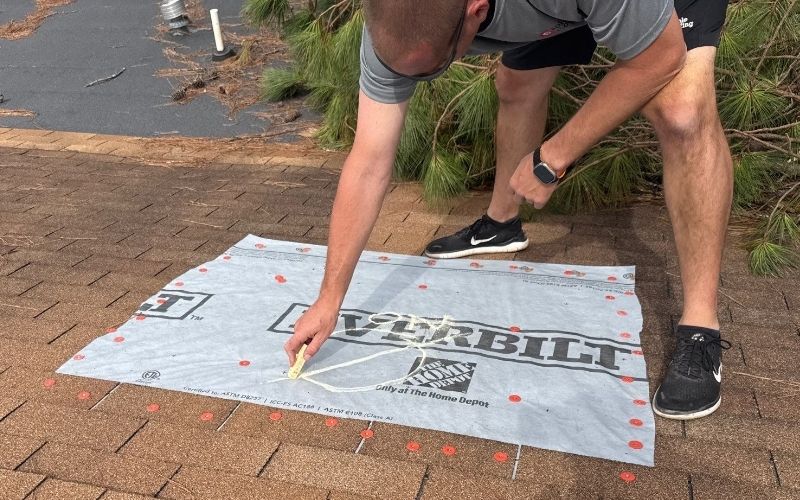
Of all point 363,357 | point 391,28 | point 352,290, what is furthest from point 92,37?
point 391,28

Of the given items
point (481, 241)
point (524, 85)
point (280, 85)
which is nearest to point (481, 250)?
point (481, 241)

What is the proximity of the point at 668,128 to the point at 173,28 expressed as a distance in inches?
171

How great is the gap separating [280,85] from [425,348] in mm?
2608

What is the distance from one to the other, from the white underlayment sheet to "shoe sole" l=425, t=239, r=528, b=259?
34 mm

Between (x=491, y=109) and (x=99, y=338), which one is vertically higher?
(x=491, y=109)

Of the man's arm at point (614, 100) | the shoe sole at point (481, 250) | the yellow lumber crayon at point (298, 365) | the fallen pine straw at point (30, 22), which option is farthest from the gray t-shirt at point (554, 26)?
the fallen pine straw at point (30, 22)

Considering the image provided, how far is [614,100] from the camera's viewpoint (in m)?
1.46

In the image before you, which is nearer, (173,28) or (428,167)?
(428,167)

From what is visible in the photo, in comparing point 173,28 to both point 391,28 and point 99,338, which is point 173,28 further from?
point 391,28

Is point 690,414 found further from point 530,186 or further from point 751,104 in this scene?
point 751,104

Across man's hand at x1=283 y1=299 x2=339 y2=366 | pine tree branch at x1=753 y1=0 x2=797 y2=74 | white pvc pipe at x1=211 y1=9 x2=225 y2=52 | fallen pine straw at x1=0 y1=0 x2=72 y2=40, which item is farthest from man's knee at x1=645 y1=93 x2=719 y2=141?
fallen pine straw at x1=0 y1=0 x2=72 y2=40

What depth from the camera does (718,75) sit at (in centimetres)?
255

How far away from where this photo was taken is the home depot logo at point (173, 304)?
6.52ft

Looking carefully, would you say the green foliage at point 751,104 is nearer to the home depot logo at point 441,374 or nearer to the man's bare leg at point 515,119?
the man's bare leg at point 515,119
